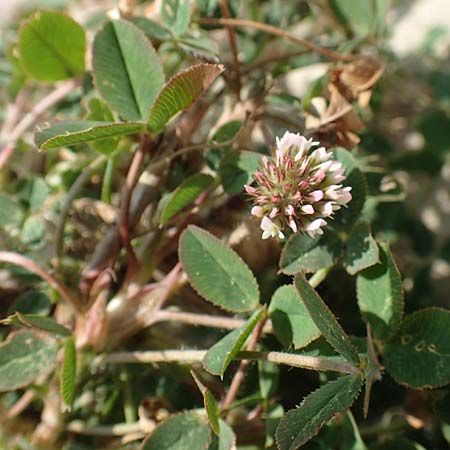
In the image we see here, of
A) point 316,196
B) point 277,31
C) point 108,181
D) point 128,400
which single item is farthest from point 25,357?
point 277,31

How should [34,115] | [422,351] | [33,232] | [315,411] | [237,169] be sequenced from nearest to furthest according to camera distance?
1. [315,411]
2. [422,351]
3. [237,169]
4. [33,232]
5. [34,115]

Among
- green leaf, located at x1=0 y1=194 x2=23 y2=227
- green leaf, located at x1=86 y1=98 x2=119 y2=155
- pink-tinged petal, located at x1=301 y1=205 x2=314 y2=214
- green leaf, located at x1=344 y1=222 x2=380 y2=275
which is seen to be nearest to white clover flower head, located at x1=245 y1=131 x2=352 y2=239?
pink-tinged petal, located at x1=301 y1=205 x2=314 y2=214

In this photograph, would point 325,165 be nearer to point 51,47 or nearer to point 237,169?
point 237,169

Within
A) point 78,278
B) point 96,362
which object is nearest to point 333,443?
point 96,362

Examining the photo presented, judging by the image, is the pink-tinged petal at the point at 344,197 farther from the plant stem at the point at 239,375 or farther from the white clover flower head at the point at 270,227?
the plant stem at the point at 239,375

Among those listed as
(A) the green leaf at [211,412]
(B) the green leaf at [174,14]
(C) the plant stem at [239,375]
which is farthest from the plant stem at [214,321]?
(B) the green leaf at [174,14]

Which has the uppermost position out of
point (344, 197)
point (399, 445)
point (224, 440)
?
point (344, 197)
